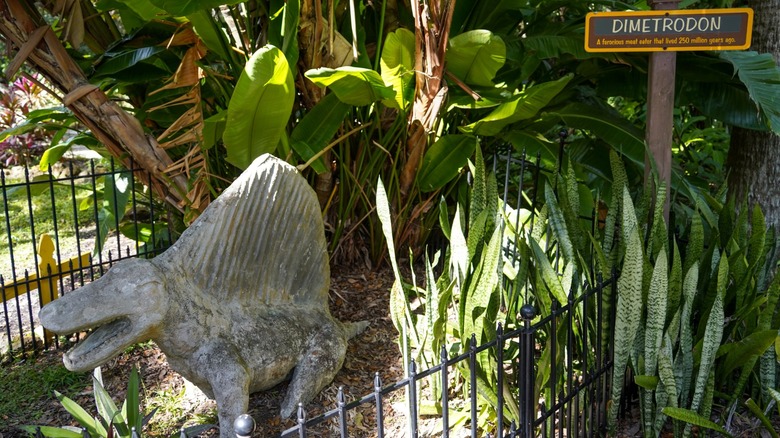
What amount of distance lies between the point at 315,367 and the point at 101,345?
840 millimetres

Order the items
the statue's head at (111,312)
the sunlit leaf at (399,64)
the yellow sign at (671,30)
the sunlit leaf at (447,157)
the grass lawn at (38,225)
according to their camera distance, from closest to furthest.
A: the statue's head at (111,312)
the yellow sign at (671,30)
the sunlit leaf at (399,64)
the sunlit leaf at (447,157)
the grass lawn at (38,225)

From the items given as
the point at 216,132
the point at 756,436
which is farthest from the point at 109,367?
the point at 756,436

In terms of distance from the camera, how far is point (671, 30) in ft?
8.86

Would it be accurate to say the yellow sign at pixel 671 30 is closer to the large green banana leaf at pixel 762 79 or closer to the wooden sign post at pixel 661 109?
the wooden sign post at pixel 661 109

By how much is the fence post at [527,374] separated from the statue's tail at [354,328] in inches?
44.1

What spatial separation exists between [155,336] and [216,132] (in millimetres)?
1299

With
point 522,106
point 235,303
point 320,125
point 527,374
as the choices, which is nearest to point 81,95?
point 320,125

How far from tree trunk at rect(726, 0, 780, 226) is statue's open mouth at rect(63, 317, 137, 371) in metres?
2.84

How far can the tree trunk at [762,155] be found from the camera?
351 cm

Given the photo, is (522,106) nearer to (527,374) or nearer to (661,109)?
(661,109)

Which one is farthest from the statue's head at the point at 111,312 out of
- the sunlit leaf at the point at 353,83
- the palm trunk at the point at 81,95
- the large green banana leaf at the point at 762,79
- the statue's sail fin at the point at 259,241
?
the large green banana leaf at the point at 762,79

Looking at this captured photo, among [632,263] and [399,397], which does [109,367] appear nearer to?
[399,397]

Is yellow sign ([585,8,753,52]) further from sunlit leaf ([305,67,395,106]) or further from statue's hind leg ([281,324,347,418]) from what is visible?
statue's hind leg ([281,324,347,418])

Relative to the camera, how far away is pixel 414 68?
11.6 feet
